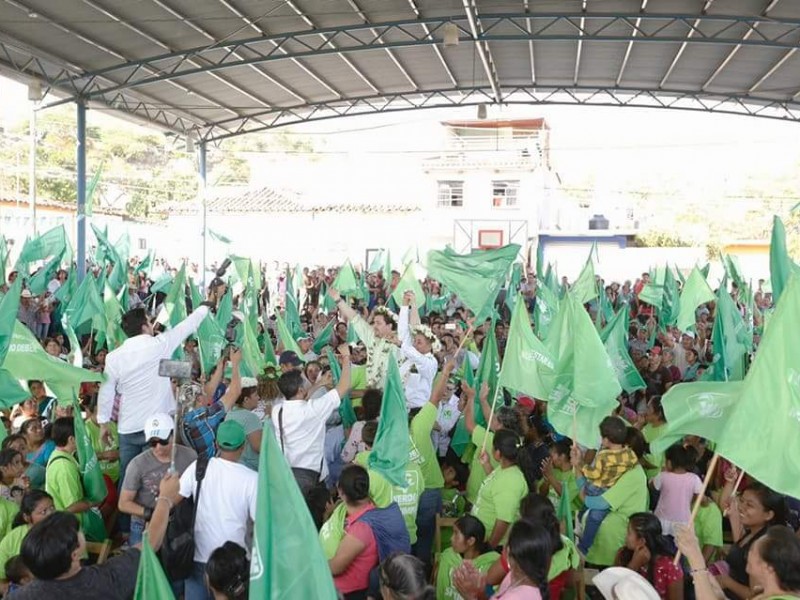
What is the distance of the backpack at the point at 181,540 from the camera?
13.4ft

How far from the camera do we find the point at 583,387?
18.2ft

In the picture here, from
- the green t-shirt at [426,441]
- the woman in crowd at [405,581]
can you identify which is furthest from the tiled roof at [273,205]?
the woman in crowd at [405,581]

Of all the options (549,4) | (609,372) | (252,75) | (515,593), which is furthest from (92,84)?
(515,593)

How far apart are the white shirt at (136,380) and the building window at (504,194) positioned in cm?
2927

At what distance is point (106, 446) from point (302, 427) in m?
1.97

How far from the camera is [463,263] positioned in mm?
9391

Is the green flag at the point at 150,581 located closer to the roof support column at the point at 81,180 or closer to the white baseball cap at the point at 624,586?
the white baseball cap at the point at 624,586

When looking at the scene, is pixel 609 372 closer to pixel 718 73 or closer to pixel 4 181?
pixel 718 73

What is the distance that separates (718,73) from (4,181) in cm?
3803

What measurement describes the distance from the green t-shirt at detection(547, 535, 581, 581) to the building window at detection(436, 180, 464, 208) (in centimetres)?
3068

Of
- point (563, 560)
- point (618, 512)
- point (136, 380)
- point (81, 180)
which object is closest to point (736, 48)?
point (81, 180)

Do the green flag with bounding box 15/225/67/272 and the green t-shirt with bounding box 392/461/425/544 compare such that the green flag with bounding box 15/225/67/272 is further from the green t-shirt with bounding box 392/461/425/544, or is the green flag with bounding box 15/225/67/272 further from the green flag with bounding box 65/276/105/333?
the green t-shirt with bounding box 392/461/425/544

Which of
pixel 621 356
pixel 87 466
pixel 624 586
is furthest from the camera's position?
pixel 621 356

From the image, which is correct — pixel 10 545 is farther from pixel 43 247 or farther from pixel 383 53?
pixel 383 53
